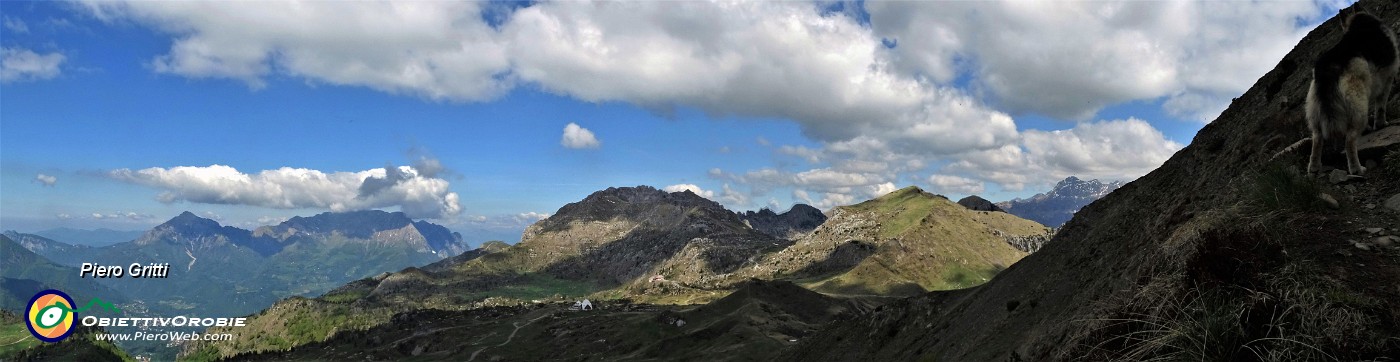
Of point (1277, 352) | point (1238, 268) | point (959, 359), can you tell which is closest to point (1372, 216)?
point (1238, 268)

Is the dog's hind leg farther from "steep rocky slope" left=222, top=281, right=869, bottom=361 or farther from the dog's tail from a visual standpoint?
"steep rocky slope" left=222, top=281, right=869, bottom=361

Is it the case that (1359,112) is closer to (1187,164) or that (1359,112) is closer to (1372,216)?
(1372,216)

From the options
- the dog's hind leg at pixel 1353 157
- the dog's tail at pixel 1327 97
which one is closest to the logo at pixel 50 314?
the dog's tail at pixel 1327 97

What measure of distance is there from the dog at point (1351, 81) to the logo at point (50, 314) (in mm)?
93231

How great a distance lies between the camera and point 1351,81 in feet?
38.2

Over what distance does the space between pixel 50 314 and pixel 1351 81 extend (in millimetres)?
99931

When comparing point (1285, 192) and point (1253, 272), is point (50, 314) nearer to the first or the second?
point (1253, 272)

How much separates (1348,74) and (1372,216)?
293 centimetres

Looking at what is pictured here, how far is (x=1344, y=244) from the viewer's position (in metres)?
9.74

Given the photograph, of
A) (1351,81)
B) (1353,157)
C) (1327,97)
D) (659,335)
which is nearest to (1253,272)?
(1353,157)

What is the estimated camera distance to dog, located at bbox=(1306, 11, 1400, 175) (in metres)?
11.6

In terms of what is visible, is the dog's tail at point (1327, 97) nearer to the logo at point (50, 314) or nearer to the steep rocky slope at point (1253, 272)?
the steep rocky slope at point (1253, 272)

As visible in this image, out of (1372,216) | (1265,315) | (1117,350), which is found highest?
(1372,216)

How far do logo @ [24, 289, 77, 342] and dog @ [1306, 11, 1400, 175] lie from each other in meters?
93.2
